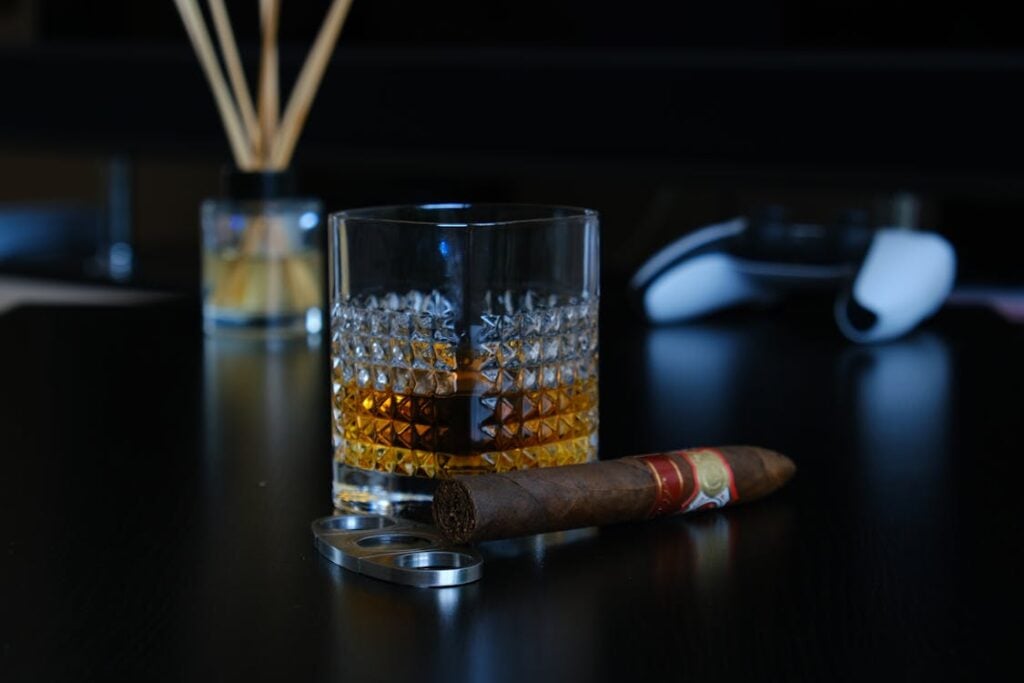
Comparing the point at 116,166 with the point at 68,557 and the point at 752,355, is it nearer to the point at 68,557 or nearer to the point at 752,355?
the point at 752,355

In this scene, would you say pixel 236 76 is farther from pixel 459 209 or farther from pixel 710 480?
pixel 710 480

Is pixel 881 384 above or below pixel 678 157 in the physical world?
below

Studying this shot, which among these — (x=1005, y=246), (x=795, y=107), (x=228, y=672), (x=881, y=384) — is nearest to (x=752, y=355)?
(x=881, y=384)

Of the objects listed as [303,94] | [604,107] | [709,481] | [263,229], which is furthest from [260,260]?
[604,107]

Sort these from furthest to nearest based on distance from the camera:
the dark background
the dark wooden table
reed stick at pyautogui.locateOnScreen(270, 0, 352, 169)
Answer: the dark background
reed stick at pyautogui.locateOnScreen(270, 0, 352, 169)
the dark wooden table

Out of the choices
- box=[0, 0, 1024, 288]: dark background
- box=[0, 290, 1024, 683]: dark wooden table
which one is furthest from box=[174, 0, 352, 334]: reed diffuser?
box=[0, 0, 1024, 288]: dark background

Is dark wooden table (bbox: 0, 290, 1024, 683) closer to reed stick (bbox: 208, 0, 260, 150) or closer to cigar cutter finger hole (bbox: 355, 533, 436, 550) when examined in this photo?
cigar cutter finger hole (bbox: 355, 533, 436, 550)
